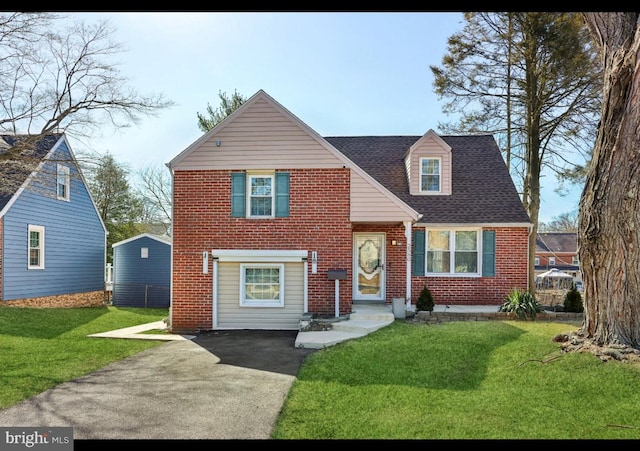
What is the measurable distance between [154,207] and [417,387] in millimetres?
30029

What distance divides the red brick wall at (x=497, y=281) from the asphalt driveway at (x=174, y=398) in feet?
20.9

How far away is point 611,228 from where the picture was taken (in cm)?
677

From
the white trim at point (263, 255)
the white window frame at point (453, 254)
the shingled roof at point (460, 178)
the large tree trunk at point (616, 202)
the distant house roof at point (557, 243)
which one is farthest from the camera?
the distant house roof at point (557, 243)

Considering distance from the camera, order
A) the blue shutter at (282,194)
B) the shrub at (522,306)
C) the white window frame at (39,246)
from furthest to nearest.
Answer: the white window frame at (39,246) < the shrub at (522,306) < the blue shutter at (282,194)

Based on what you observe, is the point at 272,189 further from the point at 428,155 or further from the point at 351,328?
the point at 428,155

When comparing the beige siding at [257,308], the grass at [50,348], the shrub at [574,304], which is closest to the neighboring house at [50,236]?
the grass at [50,348]

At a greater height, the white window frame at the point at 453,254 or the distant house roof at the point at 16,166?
the distant house roof at the point at 16,166

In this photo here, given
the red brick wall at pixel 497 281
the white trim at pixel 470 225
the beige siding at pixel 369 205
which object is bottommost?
the red brick wall at pixel 497 281

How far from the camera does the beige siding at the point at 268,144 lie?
10.8m

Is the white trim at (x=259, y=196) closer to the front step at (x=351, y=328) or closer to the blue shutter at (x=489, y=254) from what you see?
the front step at (x=351, y=328)

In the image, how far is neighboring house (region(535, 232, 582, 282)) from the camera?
48.6m

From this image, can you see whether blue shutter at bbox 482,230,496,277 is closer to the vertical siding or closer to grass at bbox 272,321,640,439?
grass at bbox 272,321,640,439

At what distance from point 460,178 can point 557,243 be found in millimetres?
44972
